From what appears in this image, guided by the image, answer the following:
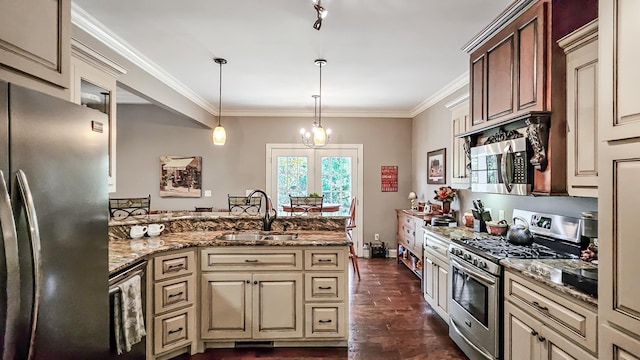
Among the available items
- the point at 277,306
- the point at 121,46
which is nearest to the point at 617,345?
the point at 277,306

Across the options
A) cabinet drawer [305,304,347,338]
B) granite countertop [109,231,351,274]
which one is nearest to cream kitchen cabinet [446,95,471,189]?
granite countertop [109,231,351,274]

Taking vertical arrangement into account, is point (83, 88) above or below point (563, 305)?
above

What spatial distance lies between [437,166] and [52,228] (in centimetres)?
480

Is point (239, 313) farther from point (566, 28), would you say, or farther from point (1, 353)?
point (566, 28)

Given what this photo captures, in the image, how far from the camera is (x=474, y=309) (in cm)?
257

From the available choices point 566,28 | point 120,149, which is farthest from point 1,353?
point 120,149

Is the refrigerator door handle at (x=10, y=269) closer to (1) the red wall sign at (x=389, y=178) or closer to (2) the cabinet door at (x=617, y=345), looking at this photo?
(2) the cabinet door at (x=617, y=345)

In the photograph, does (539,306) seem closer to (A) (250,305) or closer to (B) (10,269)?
(A) (250,305)

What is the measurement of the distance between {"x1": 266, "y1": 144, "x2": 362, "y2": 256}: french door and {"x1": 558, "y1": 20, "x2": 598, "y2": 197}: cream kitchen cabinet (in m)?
4.39

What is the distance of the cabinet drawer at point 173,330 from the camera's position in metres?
2.57

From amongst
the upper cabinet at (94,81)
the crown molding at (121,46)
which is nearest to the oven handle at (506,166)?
the upper cabinet at (94,81)

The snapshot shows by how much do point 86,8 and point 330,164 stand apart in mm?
4426

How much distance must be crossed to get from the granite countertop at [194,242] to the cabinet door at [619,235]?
67.1 inches

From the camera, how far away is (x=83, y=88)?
2.39 metres
